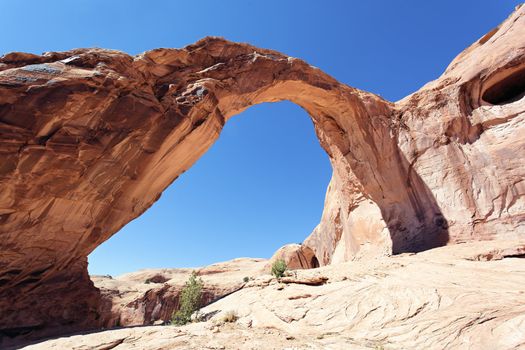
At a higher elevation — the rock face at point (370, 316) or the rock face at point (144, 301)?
the rock face at point (370, 316)

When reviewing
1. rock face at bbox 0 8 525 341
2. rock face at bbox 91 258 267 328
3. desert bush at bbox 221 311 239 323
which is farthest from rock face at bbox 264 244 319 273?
desert bush at bbox 221 311 239 323

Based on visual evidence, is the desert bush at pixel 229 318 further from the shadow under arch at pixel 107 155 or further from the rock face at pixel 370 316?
the shadow under arch at pixel 107 155

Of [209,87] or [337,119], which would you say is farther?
[337,119]

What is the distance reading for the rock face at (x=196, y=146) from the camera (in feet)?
36.1

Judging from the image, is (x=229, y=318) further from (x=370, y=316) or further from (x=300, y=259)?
(x=300, y=259)

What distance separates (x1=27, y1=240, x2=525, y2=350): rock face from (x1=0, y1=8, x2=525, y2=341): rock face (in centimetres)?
497

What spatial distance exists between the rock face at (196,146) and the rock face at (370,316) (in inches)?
196

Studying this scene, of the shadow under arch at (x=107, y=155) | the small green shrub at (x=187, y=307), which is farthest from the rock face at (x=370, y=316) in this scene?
the shadow under arch at (x=107, y=155)

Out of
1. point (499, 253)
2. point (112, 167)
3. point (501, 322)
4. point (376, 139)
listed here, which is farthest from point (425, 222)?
point (112, 167)

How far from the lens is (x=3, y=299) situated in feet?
34.8

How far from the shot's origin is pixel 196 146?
50.6 ft

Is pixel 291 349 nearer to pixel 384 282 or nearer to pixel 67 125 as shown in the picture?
pixel 384 282

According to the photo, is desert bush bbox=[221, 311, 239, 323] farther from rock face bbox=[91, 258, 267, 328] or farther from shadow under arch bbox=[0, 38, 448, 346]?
rock face bbox=[91, 258, 267, 328]

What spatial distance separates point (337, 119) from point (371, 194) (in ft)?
20.9
